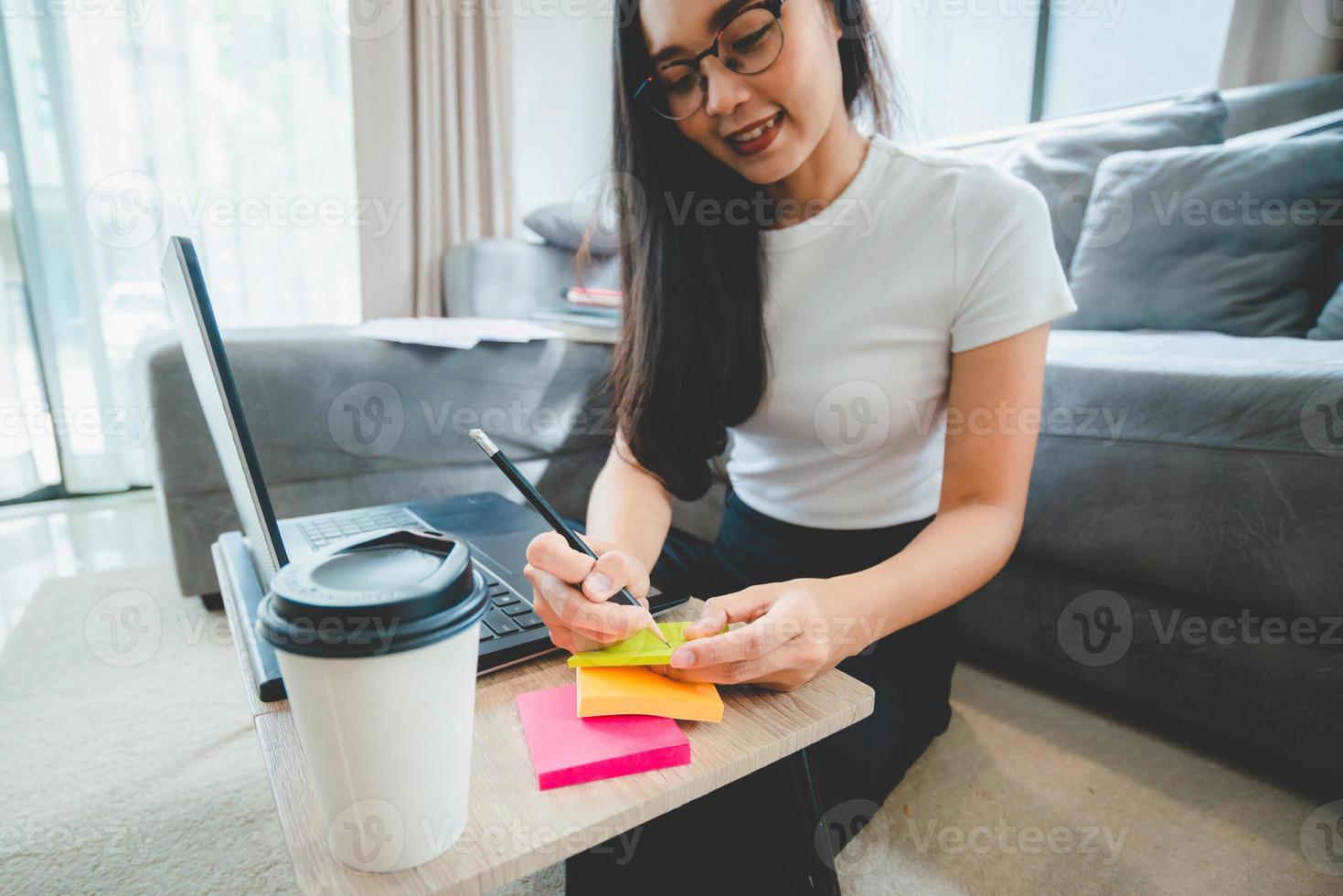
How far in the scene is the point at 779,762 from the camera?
20.8 inches

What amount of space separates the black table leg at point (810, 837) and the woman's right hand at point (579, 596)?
0.56 feet

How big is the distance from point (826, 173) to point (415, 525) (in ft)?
1.98

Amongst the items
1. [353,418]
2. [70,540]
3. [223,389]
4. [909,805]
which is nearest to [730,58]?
[223,389]

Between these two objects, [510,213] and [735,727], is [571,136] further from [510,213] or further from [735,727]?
[735,727]

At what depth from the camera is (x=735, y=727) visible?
1.35 ft

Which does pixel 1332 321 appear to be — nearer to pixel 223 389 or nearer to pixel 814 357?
pixel 814 357

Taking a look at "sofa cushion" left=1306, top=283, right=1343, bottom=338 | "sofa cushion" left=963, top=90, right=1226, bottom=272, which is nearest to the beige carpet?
"sofa cushion" left=1306, top=283, right=1343, bottom=338

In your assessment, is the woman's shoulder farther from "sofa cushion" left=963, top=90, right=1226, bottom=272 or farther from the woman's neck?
"sofa cushion" left=963, top=90, right=1226, bottom=272

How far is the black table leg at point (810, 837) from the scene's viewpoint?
52 centimetres

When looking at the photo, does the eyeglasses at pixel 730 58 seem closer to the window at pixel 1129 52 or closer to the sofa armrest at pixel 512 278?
the sofa armrest at pixel 512 278

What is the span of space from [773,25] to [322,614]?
0.68 meters

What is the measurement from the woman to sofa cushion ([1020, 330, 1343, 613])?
0.23 meters

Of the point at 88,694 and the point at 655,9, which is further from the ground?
the point at 655,9

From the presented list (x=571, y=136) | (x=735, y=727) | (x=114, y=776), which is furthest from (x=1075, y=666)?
(x=571, y=136)
